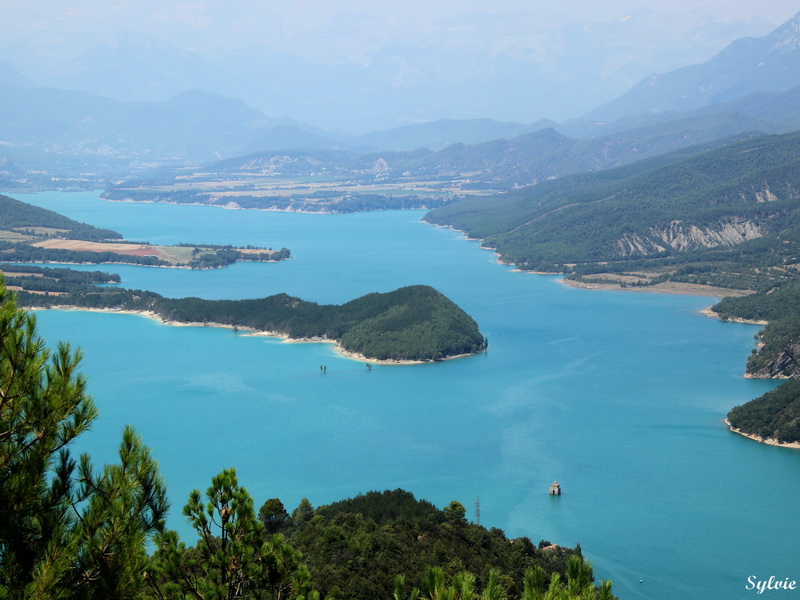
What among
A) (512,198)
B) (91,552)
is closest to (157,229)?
(512,198)

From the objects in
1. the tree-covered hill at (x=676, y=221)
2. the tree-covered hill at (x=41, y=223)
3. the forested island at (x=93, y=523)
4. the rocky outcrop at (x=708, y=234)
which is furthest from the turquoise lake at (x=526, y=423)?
the tree-covered hill at (x=41, y=223)

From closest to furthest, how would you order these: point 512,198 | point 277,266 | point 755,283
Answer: point 755,283
point 277,266
point 512,198

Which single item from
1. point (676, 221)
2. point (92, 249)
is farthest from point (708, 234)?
point (92, 249)

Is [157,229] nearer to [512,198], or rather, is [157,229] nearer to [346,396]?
[512,198]

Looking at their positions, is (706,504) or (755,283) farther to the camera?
(755,283)

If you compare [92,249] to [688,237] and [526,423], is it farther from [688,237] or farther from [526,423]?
[526,423]

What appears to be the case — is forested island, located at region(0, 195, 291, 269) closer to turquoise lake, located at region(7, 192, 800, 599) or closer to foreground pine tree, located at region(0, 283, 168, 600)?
turquoise lake, located at region(7, 192, 800, 599)

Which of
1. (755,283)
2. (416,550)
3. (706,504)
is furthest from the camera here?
(755,283)
